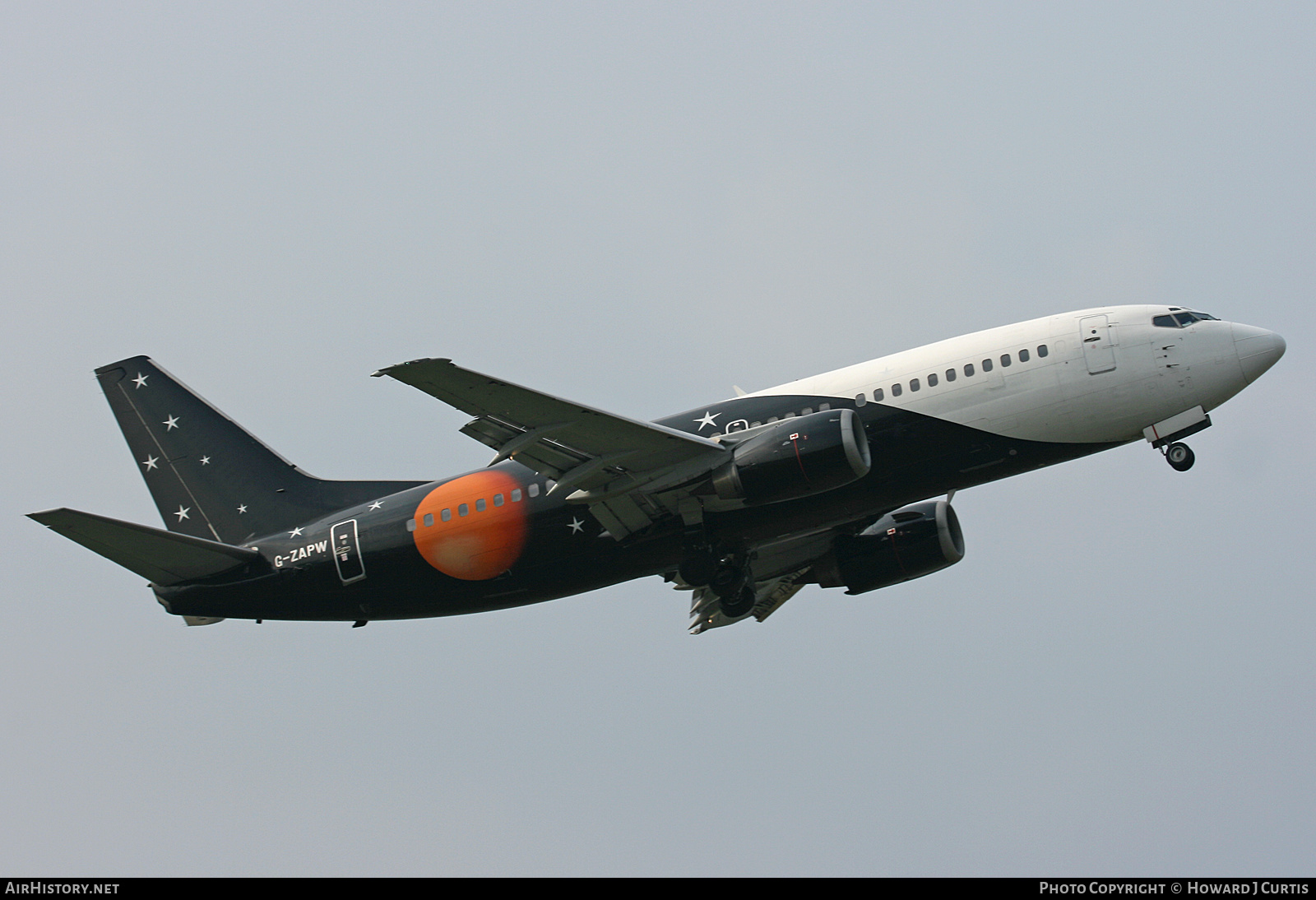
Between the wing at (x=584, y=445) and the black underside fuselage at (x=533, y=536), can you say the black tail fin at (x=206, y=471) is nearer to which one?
the black underside fuselage at (x=533, y=536)

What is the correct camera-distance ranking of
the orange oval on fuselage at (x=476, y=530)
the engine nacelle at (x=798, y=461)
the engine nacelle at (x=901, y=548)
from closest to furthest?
the engine nacelle at (x=798, y=461), the orange oval on fuselage at (x=476, y=530), the engine nacelle at (x=901, y=548)

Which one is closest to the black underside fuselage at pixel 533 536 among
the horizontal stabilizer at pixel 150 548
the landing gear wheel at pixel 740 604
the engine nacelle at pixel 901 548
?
the horizontal stabilizer at pixel 150 548

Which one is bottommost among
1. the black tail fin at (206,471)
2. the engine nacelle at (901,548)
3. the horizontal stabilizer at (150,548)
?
the engine nacelle at (901,548)

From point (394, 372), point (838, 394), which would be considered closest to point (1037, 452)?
point (838, 394)

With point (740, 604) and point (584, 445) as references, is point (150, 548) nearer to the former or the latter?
point (584, 445)

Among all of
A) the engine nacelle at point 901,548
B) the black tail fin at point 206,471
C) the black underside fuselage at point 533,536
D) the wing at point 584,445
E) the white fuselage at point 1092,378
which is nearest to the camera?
the wing at point 584,445

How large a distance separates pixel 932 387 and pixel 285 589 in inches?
693

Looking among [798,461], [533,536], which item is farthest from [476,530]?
[798,461]

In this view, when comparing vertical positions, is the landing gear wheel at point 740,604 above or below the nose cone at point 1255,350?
below

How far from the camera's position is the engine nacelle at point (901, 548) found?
120 feet

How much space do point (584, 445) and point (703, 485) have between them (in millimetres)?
3055

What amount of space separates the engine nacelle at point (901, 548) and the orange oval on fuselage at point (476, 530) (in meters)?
9.85

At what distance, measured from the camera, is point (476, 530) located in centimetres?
3303

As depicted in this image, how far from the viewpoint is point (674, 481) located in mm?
30750
